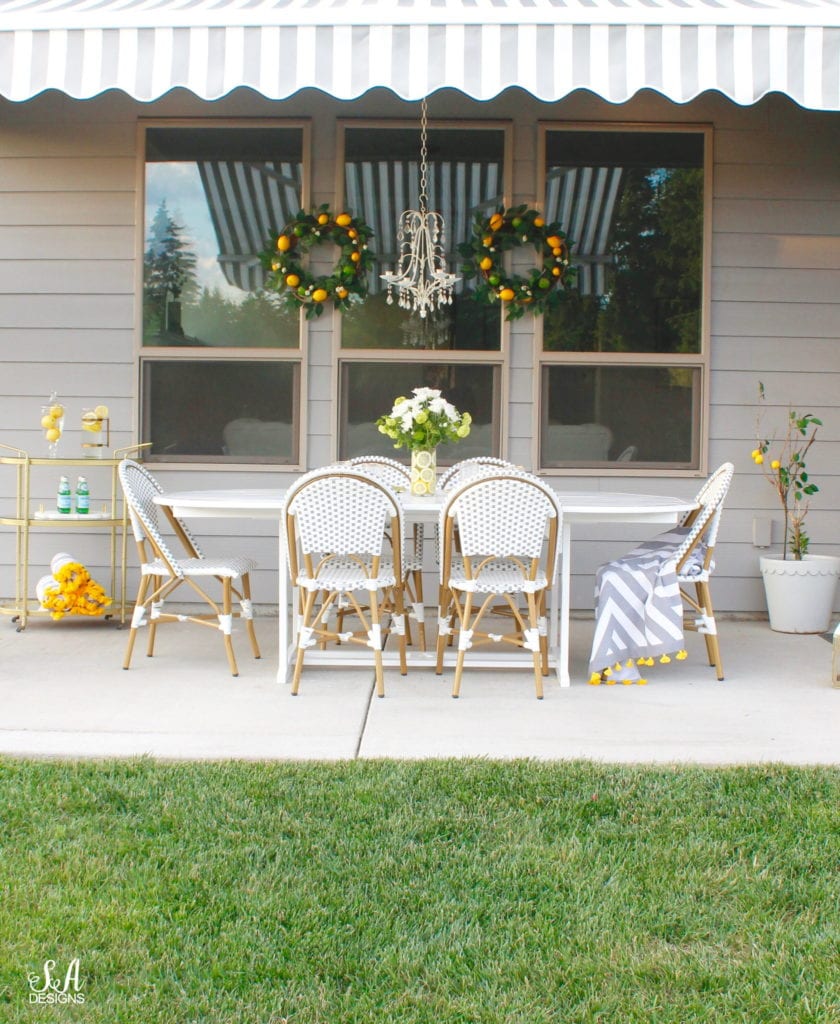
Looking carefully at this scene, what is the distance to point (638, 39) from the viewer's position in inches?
171

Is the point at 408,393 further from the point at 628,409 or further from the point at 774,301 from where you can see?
the point at 774,301

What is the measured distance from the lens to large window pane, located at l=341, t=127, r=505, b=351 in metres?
6.13

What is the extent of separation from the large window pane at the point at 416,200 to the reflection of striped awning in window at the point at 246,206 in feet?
1.14

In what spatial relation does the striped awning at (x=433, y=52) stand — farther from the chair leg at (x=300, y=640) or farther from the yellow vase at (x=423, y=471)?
the chair leg at (x=300, y=640)

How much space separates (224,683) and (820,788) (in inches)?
90.7

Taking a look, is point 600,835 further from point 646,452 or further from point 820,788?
point 646,452

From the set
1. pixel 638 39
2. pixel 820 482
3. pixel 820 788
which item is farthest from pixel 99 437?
pixel 820 788

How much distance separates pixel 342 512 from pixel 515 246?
235 centimetres

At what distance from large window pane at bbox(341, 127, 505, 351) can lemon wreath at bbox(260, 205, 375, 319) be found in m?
0.11

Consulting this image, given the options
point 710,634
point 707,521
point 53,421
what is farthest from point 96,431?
point 710,634

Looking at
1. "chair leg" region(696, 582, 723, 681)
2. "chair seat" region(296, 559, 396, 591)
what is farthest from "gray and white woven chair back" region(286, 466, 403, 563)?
"chair leg" region(696, 582, 723, 681)

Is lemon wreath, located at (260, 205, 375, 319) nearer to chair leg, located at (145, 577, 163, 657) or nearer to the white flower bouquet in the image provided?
the white flower bouquet

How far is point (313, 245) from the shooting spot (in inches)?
240

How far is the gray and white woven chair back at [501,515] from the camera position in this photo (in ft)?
14.1
